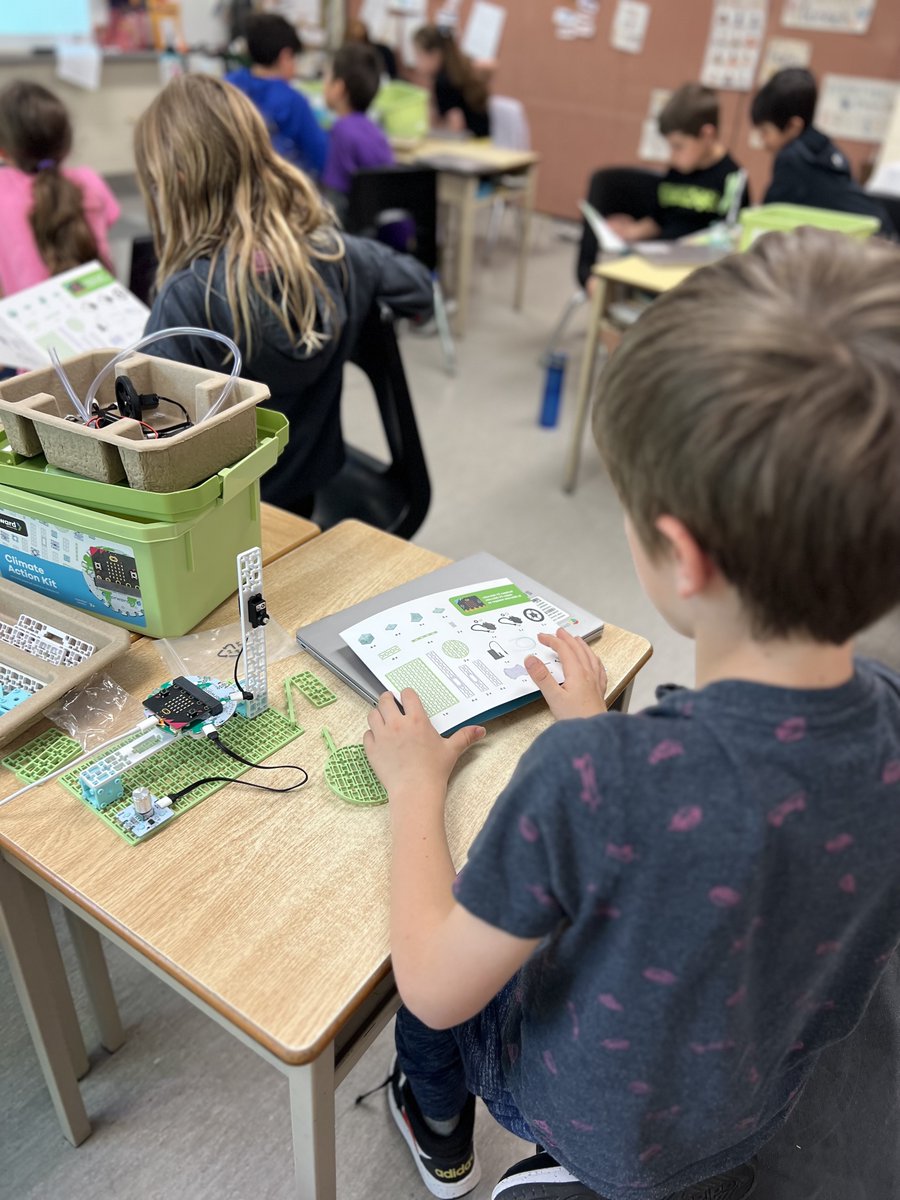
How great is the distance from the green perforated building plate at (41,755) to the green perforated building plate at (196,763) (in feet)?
0.07

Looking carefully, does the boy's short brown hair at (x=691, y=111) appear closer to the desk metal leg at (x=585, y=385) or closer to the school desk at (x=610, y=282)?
the school desk at (x=610, y=282)

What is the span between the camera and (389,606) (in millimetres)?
1074

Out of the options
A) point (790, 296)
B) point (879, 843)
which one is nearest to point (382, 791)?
point (879, 843)

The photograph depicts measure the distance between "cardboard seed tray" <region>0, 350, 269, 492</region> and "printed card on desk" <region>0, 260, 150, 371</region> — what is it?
436 mm

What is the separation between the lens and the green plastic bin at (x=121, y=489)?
940 millimetres

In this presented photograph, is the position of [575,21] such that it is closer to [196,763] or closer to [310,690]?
[310,690]

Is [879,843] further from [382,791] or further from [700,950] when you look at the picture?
[382,791]

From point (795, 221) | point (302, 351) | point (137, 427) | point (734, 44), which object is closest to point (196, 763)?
point (137, 427)

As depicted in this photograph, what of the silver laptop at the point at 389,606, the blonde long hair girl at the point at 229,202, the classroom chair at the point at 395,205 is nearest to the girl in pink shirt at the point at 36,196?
the blonde long hair girl at the point at 229,202

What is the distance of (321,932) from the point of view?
73 centimetres

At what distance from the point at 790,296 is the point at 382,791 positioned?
58 centimetres

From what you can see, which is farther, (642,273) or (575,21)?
(575,21)

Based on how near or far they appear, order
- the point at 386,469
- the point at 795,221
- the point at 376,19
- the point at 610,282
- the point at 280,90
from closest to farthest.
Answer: the point at 386,469 → the point at 795,221 → the point at 610,282 → the point at 280,90 → the point at 376,19

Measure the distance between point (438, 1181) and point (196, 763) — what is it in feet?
2.45
